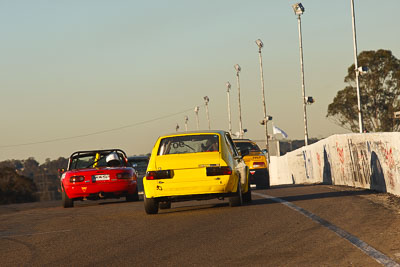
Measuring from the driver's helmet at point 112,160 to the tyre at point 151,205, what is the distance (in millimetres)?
5475

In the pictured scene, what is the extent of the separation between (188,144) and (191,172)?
0.97 m

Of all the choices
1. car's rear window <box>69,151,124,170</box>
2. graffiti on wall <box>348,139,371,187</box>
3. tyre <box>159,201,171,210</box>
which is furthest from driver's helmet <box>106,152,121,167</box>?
graffiti on wall <box>348,139,371,187</box>

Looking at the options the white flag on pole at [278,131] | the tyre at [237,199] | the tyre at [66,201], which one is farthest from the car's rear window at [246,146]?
the white flag on pole at [278,131]

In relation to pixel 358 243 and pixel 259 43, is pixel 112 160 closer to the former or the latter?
pixel 358 243

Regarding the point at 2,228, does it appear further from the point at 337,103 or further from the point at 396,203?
the point at 337,103

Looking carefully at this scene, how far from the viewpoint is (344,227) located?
10672 mm

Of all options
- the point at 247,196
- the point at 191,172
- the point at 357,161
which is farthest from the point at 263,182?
the point at 191,172

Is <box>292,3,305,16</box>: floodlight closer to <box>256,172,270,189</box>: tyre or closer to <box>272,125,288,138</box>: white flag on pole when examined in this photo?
<box>256,172,270,189</box>: tyre

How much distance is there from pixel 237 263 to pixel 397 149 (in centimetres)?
874

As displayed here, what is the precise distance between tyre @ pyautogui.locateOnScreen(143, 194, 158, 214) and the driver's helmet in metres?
5.48

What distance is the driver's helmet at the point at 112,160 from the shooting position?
66.2 feet

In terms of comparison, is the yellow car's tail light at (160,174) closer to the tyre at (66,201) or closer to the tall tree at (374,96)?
the tyre at (66,201)

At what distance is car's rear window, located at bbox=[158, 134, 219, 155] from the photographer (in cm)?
1477

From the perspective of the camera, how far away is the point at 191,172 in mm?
14070
